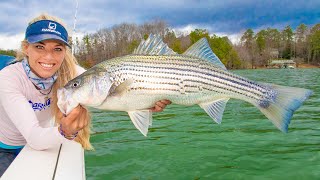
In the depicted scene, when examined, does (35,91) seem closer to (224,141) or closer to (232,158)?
(232,158)

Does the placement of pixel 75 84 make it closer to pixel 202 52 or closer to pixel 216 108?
Result: pixel 202 52

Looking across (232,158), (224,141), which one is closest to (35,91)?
(232,158)

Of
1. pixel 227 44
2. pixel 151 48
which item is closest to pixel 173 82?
pixel 151 48

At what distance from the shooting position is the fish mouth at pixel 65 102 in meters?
3.51

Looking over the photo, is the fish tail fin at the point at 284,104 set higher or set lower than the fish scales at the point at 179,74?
lower

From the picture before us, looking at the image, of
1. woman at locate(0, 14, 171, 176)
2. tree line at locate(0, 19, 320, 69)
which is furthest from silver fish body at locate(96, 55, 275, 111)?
tree line at locate(0, 19, 320, 69)

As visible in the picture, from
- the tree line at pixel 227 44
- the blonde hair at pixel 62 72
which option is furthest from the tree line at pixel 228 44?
the blonde hair at pixel 62 72

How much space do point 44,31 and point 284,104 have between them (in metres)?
2.75

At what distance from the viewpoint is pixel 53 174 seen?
352cm

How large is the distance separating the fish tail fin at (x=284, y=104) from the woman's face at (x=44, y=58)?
2.47m

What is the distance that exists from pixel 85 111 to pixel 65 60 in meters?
1.37

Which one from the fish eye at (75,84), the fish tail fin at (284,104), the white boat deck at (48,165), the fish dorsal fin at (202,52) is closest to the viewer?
the white boat deck at (48,165)

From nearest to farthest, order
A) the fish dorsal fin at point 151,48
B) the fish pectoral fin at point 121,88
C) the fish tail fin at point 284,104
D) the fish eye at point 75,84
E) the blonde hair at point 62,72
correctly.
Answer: the fish eye at point 75,84 → the fish pectoral fin at point 121,88 → the fish tail fin at point 284,104 → the fish dorsal fin at point 151,48 → the blonde hair at point 62,72

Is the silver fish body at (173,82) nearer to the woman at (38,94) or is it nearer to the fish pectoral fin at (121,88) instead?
the fish pectoral fin at (121,88)
